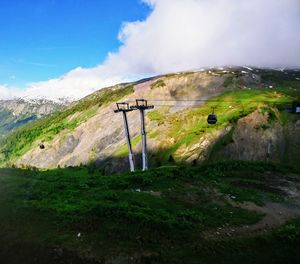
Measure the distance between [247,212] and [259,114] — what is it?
6572 centimetres

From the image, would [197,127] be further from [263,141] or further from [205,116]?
[263,141]

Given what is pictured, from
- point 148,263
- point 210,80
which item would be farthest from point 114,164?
point 148,263

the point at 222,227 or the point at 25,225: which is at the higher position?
the point at 25,225

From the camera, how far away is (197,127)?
99625mm

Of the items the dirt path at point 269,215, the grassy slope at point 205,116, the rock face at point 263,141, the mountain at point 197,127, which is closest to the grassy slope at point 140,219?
the dirt path at point 269,215

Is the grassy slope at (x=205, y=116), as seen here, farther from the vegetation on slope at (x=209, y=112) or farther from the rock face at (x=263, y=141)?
the rock face at (x=263, y=141)

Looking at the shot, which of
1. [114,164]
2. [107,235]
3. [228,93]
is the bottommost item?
[114,164]

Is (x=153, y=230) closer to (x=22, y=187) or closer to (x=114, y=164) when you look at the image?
(x=22, y=187)

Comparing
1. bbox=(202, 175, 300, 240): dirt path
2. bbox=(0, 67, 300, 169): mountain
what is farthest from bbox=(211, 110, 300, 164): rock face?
bbox=(202, 175, 300, 240): dirt path

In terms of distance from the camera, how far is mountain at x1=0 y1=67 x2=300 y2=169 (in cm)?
8698

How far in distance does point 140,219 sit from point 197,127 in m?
74.8

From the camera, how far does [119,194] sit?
32.1m

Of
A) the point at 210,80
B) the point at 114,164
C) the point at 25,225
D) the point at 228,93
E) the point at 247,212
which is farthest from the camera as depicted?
the point at 210,80

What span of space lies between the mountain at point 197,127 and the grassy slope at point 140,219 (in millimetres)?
49236
